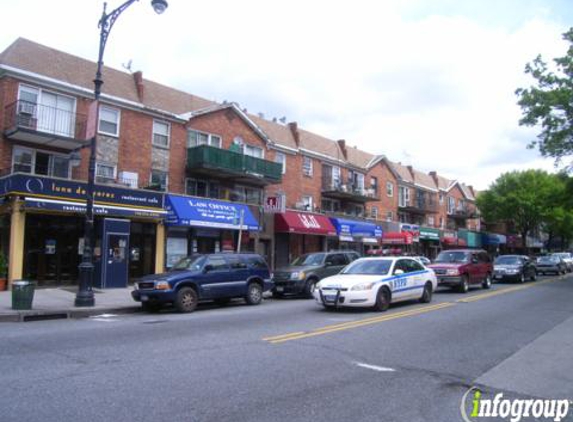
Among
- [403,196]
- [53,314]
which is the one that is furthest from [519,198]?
[53,314]

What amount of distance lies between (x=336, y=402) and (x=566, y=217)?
2429 inches

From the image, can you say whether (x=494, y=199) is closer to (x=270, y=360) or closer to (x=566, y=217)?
(x=566, y=217)

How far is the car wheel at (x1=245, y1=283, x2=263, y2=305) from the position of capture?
15596mm

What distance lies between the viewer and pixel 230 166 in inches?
1008

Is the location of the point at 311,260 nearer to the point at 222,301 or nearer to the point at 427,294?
the point at 222,301

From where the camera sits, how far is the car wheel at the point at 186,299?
43.9 ft

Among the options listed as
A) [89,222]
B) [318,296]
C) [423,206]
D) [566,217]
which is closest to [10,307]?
[89,222]

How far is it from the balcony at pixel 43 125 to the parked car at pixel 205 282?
8.88 m

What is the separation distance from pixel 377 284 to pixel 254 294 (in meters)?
4.63

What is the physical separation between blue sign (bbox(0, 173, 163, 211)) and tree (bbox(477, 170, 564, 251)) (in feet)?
139

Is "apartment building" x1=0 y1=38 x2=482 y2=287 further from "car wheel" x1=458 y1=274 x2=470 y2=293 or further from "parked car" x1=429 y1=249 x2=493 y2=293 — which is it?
"car wheel" x1=458 y1=274 x2=470 y2=293

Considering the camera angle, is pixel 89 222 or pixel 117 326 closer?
pixel 117 326

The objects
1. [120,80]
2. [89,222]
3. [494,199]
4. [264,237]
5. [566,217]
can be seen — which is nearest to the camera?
[89,222]

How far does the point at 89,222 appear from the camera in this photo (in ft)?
46.6
